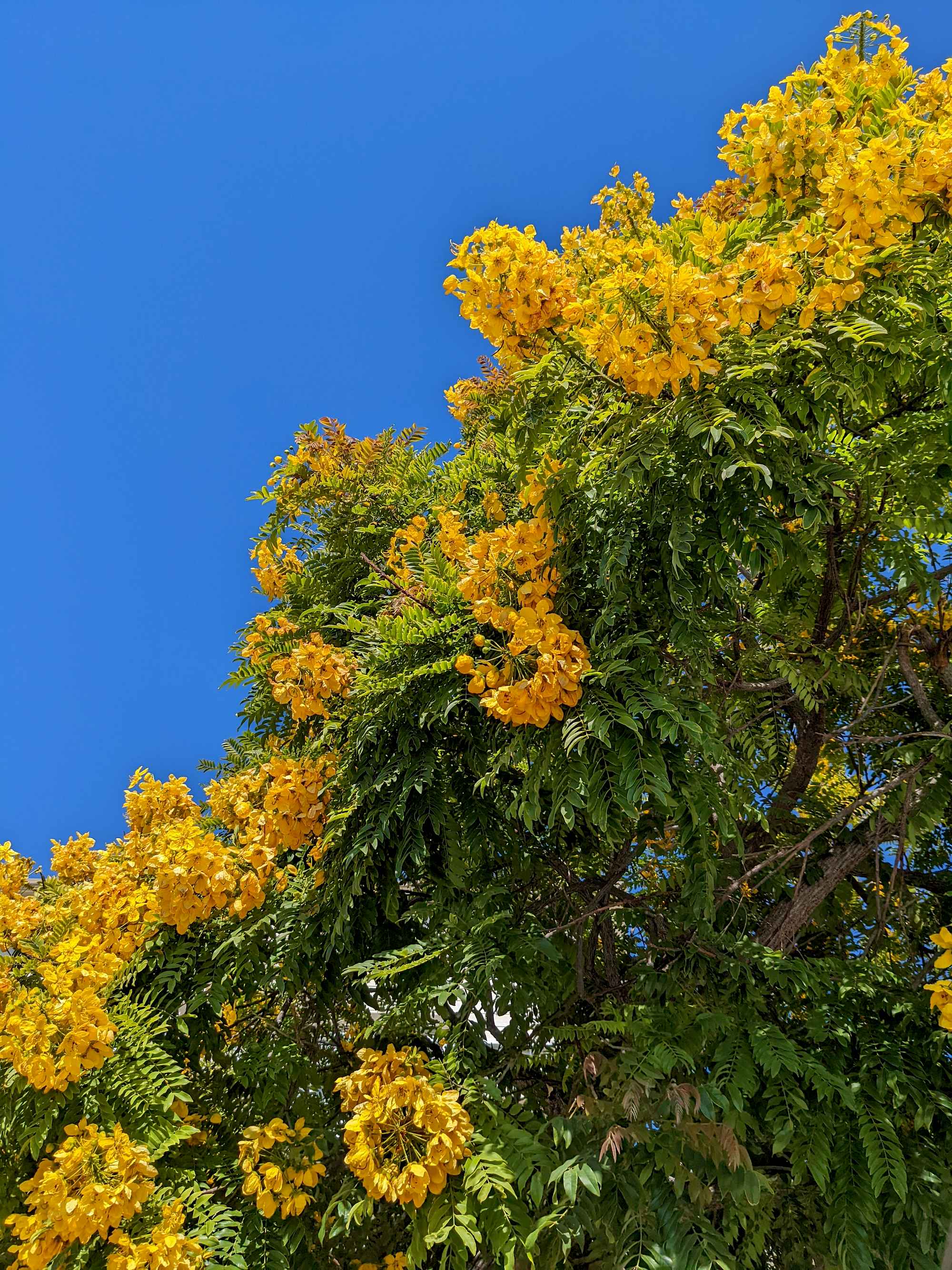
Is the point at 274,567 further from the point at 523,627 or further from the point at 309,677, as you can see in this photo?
the point at 523,627

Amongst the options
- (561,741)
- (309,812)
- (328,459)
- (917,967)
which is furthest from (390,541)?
(917,967)

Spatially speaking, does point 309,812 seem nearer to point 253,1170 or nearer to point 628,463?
point 253,1170

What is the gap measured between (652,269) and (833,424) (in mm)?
1287

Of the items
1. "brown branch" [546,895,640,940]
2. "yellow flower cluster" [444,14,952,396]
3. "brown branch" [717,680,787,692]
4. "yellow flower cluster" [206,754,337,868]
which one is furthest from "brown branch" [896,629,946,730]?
"yellow flower cluster" [206,754,337,868]

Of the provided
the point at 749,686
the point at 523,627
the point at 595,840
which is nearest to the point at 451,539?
the point at 523,627

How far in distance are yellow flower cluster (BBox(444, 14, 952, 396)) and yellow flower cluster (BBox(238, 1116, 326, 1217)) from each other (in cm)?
290

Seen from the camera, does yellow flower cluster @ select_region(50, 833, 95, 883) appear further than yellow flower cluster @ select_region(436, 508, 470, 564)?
Yes

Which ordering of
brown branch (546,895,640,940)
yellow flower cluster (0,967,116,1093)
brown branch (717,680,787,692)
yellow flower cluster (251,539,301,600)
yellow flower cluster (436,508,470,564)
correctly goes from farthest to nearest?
yellow flower cluster (251,539,301,600)
brown branch (717,680,787,692)
yellow flower cluster (436,508,470,564)
brown branch (546,895,640,940)
yellow flower cluster (0,967,116,1093)

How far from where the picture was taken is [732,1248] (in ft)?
11.0

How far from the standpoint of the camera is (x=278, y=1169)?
304 cm

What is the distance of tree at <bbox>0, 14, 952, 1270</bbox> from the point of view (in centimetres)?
252

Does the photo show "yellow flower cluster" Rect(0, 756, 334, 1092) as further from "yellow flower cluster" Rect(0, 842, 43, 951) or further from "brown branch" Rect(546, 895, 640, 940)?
"brown branch" Rect(546, 895, 640, 940)

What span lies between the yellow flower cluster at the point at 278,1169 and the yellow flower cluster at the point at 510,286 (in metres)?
2.93

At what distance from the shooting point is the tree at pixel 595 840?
8.25 ft
